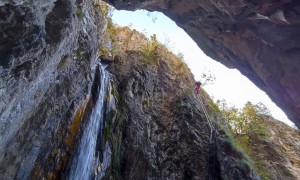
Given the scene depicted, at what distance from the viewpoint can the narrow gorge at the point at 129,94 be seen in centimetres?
466

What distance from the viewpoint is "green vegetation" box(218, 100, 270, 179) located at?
562 inches

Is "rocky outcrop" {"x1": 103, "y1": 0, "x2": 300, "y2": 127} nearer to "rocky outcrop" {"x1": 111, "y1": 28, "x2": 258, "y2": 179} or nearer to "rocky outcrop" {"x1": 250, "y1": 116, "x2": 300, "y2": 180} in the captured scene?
"rocky outcrop" {"x1": 111, "y1": 28, "x2": 258, "y2": 179}

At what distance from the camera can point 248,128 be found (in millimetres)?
15125

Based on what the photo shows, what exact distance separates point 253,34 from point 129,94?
491 cm

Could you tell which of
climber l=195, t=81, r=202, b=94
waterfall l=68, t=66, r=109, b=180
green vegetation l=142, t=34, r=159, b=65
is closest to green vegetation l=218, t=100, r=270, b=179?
climber l=195, t=81, r=202, b=94

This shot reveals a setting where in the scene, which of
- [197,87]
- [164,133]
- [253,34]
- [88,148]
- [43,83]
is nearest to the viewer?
[43,83]

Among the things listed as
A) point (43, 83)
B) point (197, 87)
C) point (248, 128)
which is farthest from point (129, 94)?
point (248, 128)

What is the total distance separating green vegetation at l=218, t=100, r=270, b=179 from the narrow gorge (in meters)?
0.16

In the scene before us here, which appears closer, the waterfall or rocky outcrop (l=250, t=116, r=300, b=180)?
the waterfall

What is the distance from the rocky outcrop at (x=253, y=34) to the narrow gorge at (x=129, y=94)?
0.04 metres

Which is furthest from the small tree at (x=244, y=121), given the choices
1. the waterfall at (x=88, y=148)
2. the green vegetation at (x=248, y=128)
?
the waterfall at (x=88, y=148)

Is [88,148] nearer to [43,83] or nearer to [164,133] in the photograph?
[43,83]

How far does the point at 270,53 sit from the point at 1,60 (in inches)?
343

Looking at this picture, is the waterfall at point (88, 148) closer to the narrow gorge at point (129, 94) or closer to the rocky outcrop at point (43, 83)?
the narrow gorge at point (129, 94)
